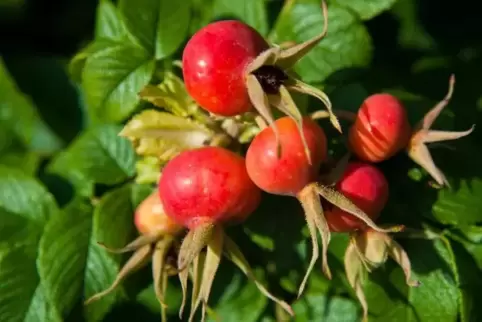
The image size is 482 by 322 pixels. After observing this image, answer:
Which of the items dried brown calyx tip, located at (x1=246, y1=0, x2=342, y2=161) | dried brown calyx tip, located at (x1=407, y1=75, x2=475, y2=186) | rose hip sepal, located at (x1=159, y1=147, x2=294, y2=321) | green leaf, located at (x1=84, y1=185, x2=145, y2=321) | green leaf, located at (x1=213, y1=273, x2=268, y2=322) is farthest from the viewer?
green leaf, located at (x1=213, y1=273, x2=268, y2=322)

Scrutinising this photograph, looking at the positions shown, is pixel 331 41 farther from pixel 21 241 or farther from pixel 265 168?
pixel 21 241

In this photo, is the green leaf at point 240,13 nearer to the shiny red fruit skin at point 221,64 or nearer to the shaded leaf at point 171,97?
the shaded leaf at point 171,97

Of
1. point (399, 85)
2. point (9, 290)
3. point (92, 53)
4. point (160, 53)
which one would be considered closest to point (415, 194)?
point (399, 85)

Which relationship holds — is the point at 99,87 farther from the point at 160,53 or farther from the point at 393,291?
the point at 393,291

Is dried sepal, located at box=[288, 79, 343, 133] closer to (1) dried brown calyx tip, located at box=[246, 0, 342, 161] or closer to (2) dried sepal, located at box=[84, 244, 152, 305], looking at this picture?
(1) dried brown calyx tip, located at box=[246, 0, 342, 161]

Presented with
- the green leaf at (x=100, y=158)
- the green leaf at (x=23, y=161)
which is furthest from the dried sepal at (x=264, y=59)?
the green leaf at (x=23, y=161)

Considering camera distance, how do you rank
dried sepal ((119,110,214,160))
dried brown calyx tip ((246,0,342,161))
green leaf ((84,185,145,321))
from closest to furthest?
dried brown calyx tip ((246,0,342,161)), dried sepal ((119,110,214,160)), green leaf ((84,185,145,321))

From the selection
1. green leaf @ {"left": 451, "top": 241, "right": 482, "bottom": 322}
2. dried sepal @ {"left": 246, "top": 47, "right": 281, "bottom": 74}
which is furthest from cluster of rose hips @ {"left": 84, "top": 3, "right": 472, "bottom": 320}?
green leaf @ {"left": 451, "top": 241, "right": 482, "bottom": 322}
